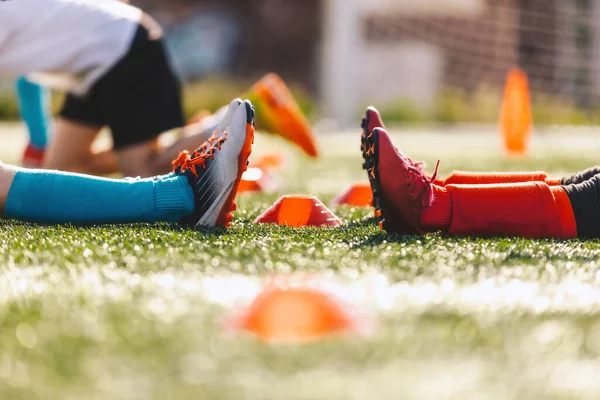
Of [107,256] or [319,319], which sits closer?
[319,319]

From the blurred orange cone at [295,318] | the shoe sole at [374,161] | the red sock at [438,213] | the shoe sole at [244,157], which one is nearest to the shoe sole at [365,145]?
the shoe sole at [374,161]

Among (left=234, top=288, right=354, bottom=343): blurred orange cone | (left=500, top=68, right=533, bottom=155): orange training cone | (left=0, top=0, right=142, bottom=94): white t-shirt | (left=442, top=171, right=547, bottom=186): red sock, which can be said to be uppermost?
(left=0, top=0, right=142, bottom=94): white t-shirt

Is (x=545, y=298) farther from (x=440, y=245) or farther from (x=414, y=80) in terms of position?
(x=414, y=80)

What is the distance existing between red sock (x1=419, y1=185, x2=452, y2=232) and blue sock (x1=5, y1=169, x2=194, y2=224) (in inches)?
23.9

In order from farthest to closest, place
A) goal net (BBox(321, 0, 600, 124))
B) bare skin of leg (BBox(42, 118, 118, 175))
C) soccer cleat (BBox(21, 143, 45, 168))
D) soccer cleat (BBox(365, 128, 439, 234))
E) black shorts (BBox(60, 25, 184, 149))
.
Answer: goal net (BBox(321, 0, 600, 124)) < soccer cleat (BBox(21, 143, 45, 168)) < bare skin of leg (BBox(42, 118, 118, 175)) < black shorts (BBox(60, 25, 184, 149)) < soccer cleat (BBox(365, 128, 439, 234))

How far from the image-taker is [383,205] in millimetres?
1983

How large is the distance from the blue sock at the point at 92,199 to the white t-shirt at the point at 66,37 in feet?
2.52

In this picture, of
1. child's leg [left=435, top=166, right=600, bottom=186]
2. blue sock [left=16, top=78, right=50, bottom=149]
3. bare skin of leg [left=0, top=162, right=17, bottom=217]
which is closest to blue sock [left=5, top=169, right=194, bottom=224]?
bare skin of leg [left=0, top=162, right=17, bottom=217]

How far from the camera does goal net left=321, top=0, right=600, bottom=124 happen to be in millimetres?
9906

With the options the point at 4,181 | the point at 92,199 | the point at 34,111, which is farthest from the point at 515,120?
the point at 4,181

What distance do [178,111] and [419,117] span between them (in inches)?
332

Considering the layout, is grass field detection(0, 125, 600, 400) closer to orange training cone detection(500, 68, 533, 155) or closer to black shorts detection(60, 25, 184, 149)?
black shorts detection(60, 25, 184, 149)

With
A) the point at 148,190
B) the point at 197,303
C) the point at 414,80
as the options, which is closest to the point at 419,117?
the point at 414,80

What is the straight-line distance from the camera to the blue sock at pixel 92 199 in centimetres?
212
